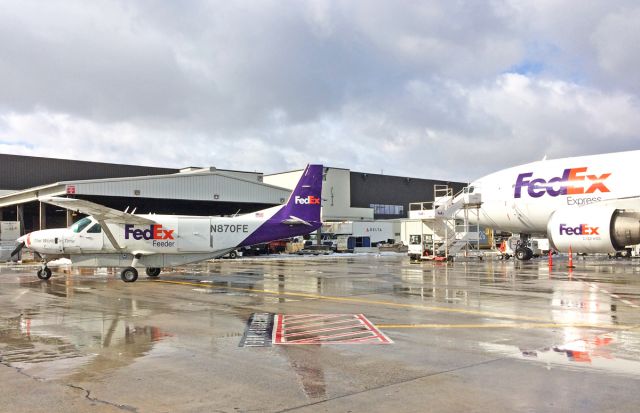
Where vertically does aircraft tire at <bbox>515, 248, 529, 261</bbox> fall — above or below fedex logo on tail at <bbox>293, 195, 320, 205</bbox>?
below

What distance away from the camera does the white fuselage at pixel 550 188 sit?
2327 cm

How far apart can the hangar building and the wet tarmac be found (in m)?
32.5

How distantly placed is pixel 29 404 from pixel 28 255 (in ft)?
166

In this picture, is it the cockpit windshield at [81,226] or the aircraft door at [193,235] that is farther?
the aircraft door at [193,235]

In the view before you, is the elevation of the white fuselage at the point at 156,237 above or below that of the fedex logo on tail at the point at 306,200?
below

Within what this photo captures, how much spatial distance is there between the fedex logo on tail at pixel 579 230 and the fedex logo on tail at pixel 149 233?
16.1 meters

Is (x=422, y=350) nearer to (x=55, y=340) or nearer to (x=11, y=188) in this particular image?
(x=55, y=340)

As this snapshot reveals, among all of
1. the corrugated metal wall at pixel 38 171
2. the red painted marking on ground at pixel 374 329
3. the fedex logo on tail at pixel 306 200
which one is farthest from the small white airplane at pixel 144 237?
the corrugated metal wall at pixel 38 171

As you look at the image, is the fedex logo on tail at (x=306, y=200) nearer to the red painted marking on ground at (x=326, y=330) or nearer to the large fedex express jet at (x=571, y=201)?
the large fedex express jet at (x=571, y=201)

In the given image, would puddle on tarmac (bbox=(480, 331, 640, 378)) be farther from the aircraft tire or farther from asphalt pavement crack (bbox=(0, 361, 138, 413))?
the aircraft tire

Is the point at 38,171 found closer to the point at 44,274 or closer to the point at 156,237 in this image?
the point at 44,274

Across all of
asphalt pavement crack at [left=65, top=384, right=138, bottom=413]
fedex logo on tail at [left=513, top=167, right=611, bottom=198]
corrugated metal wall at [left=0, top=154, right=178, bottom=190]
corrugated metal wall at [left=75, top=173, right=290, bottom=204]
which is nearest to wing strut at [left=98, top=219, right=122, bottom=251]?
asphalt pavement crack at [left=65, top=384, right=138, bottom=413]

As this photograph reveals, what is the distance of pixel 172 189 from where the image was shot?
48.5 metres

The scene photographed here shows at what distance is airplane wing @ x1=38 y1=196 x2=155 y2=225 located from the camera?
68.0 feet
